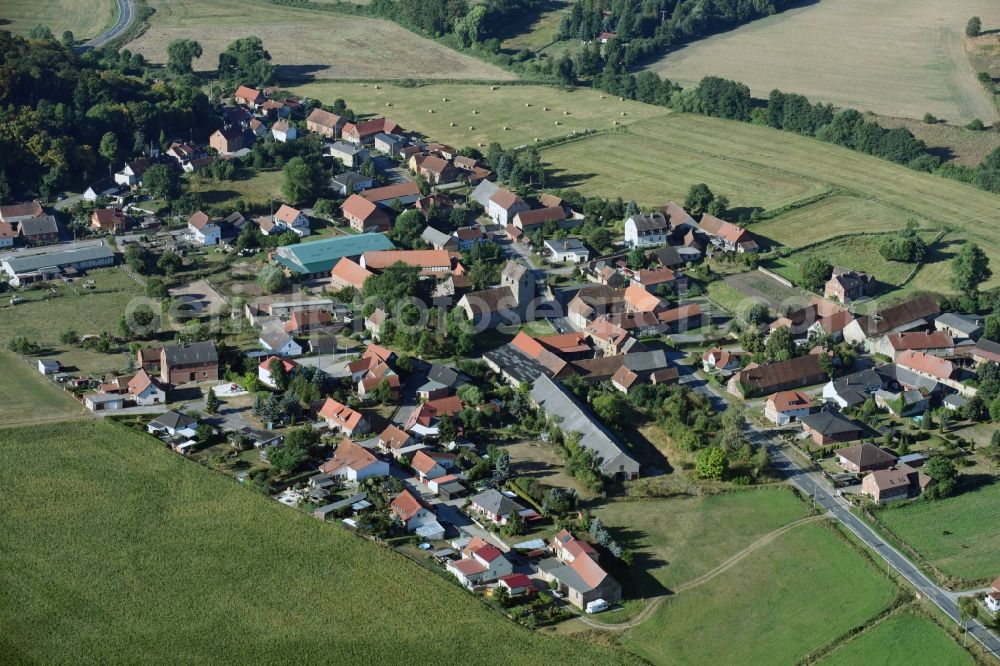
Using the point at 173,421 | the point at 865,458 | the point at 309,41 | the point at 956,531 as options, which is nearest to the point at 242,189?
the point at 173,421

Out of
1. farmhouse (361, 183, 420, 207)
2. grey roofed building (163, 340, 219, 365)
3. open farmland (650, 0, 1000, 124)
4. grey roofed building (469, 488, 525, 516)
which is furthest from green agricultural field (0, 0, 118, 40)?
grey roofed building (469, 488, 525, 516)

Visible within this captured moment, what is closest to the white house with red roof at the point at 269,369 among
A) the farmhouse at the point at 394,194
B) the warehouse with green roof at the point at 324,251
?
the warehouse with green roof at the point at 324,251

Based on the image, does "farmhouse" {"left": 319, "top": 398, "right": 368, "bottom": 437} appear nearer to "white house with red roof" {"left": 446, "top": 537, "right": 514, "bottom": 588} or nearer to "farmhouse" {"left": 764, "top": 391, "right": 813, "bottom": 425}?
"white house with red roof" {"left": 446, "top": 537, "right": 514, "bottom": 588}

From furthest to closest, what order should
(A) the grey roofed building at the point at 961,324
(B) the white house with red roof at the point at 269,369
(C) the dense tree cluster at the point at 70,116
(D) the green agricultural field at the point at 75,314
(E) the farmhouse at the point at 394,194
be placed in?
(C) the dense tree cluster at the point at 70,116 < (E) the farmhouse at the point at 394,194 < (A) the grey roofed building at the point at 961,324 < (D) the green agricultural field at the point at 75,314 < (B) the white house with red roof at the point at 269,369

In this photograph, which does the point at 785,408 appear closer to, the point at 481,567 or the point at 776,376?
the point at 776,376

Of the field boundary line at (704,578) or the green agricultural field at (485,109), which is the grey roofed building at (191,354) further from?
the green agricultural field at (485,109)

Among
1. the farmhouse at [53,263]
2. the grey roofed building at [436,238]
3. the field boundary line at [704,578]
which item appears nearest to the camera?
→ the field boundary line at [704,578]

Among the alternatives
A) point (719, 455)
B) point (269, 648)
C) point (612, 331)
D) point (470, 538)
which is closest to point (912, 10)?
point (612, 331)
